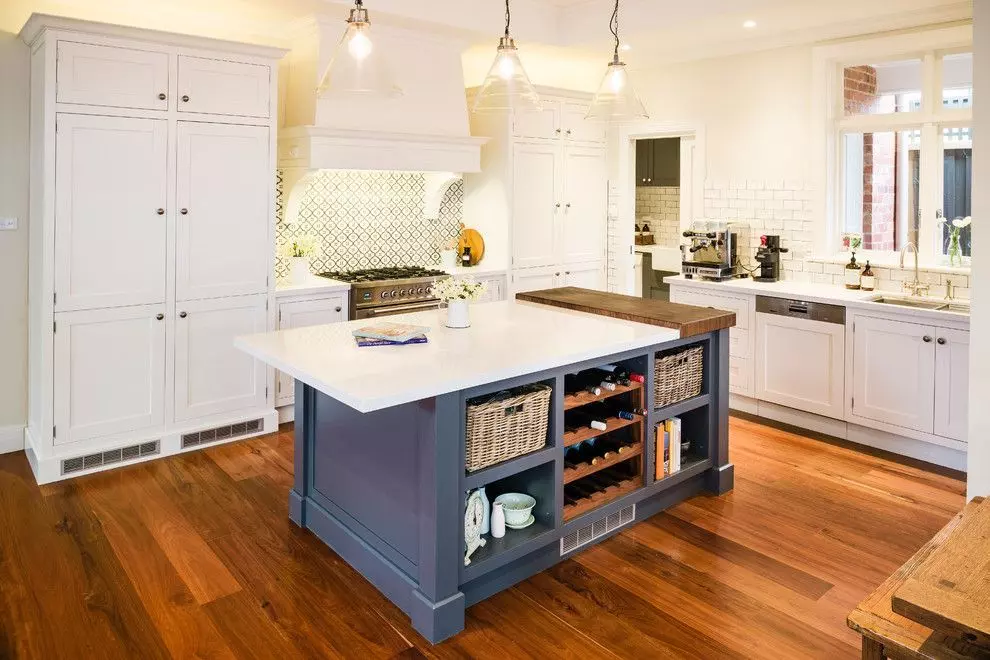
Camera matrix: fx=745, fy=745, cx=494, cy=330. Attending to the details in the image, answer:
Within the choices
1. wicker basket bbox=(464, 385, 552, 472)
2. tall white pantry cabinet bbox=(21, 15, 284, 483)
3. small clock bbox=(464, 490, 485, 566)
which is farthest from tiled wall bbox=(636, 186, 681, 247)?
small clock bbox=(464, 490, 485, 566)

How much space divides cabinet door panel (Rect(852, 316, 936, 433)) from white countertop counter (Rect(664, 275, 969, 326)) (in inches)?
3.2

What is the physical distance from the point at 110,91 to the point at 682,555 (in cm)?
384

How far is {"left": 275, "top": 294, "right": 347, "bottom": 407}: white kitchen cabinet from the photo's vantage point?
5004 millimetres

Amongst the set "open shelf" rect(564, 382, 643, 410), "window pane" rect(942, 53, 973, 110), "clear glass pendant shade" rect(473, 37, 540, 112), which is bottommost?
"open shelf" rect(564, 382, 643, 410)

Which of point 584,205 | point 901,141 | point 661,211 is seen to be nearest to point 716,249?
point 584,205

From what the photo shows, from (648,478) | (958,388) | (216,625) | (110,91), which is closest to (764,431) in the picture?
(958,388)

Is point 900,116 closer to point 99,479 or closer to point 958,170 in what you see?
point 958,170

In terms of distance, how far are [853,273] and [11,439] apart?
568cm

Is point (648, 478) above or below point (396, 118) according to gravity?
below

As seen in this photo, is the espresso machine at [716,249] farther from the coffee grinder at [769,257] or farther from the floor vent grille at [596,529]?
the floor vent grille at [596,529]

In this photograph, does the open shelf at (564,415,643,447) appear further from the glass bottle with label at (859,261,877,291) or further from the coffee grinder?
the coffee grinder

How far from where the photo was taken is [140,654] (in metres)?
2.58

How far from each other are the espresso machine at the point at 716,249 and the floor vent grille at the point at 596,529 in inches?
106

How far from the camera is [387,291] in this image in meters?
5.38
